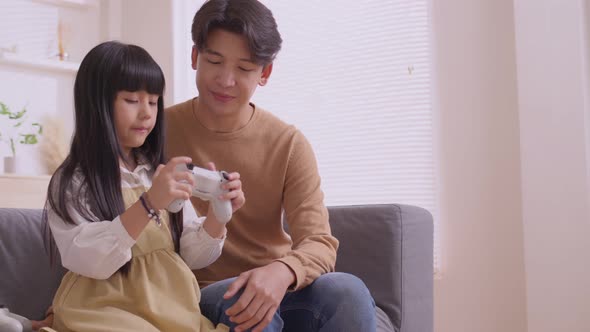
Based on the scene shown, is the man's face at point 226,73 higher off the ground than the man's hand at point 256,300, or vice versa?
the man's face at point 226,73

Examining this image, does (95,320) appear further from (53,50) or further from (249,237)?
(53,50)

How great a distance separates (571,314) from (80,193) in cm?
182

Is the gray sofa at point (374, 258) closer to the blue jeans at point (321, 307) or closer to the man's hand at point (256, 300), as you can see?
the blue jeans at point (321, 307)

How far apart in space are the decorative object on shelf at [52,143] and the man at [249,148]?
85.9 inches

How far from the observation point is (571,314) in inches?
94.0

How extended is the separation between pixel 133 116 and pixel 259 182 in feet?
1.35

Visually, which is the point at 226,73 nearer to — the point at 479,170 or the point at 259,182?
the point at 259,182

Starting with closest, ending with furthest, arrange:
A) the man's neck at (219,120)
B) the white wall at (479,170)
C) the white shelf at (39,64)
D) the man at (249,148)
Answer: the man at (249,148)
the man's neck at (219,120)
the white wall at (479,170)
the white shelf at (39,64)

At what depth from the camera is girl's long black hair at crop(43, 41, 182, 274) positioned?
127cm

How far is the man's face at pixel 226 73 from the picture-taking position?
5.30ft

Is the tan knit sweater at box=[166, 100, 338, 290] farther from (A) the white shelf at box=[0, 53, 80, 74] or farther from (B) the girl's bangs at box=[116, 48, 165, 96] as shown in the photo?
(A) the white shelf at box=[0, 53, 80, 74]

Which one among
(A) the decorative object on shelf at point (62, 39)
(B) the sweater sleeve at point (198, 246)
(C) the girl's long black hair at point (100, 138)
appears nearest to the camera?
(C) the girl's long black hair at point (100, 138)

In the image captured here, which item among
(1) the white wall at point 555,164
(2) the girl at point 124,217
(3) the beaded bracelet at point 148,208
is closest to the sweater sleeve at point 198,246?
(2) the girl at point 124,217

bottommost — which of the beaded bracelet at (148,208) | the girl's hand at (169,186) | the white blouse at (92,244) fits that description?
the white blouse at (92,244)
